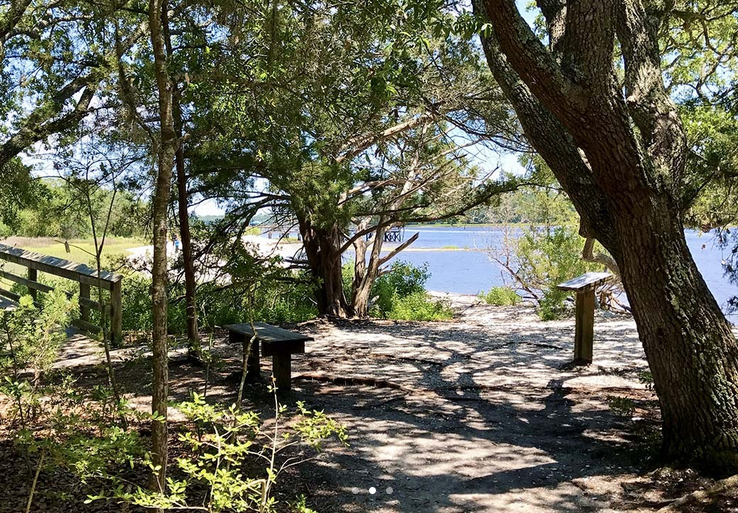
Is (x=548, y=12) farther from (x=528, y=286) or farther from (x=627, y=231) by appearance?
(x=528, y=286)

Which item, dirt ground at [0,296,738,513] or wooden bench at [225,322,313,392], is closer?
dirt ground at [0,296,738,513]

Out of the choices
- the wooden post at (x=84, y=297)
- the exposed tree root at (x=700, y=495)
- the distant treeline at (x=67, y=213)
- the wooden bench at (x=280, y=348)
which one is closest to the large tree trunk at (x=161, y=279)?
the exposed tree root at (x=700, y=495)

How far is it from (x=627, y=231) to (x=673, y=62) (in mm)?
7771

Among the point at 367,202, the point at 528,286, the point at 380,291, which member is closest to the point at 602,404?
the point at 367,202

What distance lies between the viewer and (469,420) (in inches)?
202

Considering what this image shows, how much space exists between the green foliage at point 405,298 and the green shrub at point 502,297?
1839mm

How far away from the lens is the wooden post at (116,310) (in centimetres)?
696

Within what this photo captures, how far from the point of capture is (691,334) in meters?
3.57

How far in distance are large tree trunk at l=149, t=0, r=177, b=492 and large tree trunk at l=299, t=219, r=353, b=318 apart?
844cm

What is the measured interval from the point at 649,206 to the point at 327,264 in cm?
811

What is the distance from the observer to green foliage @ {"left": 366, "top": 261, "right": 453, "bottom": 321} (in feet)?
42.4

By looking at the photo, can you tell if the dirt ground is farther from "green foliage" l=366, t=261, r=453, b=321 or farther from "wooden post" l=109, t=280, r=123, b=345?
"green foliage" l=366, t=261, r=453, b=321

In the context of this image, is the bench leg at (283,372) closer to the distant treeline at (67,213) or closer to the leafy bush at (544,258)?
the distant treeline at (67,213)

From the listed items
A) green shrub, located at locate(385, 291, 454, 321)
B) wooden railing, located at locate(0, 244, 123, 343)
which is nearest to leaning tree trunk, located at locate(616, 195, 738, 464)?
wooden railing, located at locate(0, 244, 123, 343)
